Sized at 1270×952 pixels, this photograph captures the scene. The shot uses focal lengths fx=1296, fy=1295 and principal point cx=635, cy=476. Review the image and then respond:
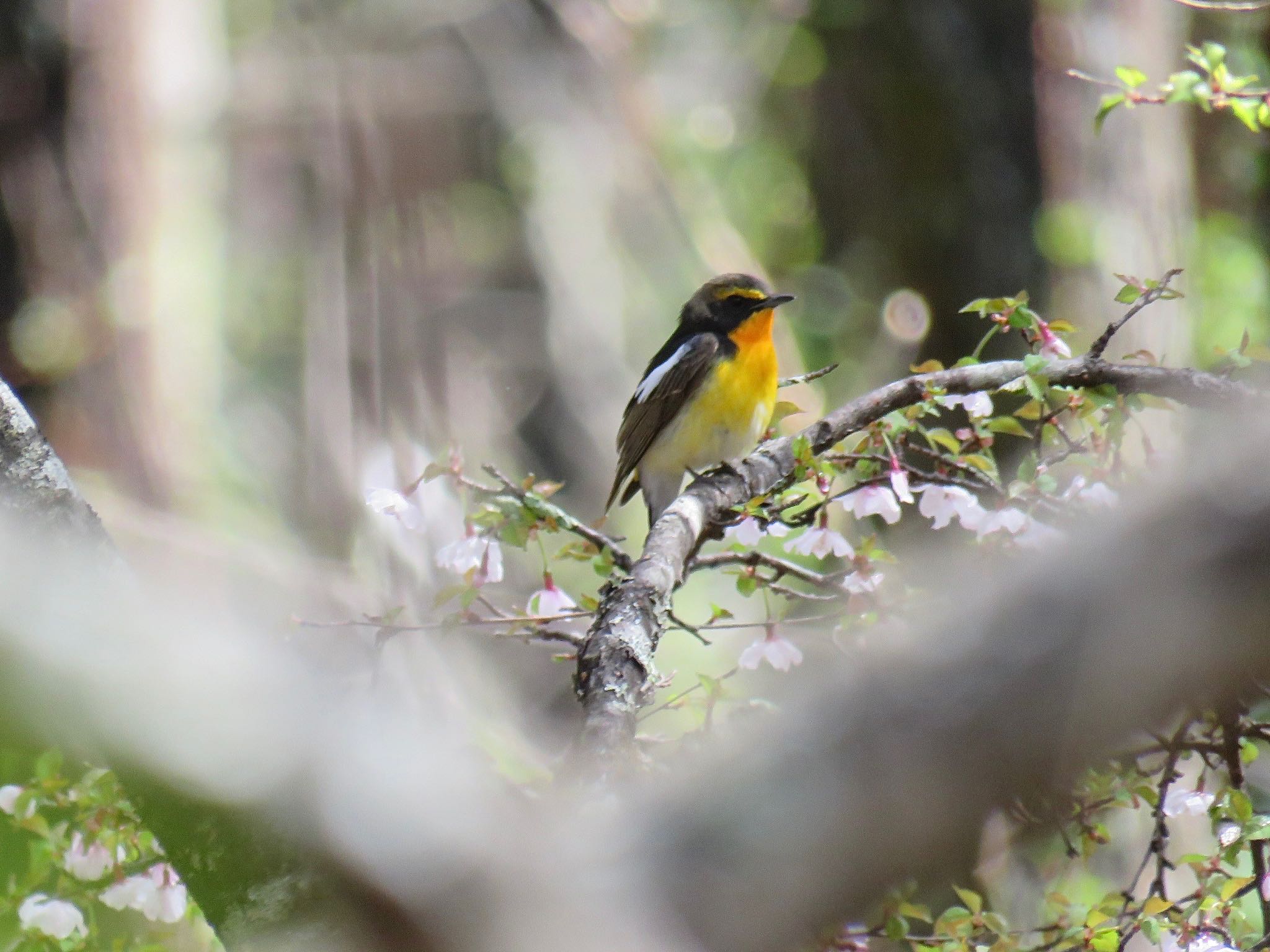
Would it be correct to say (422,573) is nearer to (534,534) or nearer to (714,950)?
(534,534)

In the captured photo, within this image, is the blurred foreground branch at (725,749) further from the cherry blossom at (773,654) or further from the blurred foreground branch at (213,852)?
the cherry blossom at (773,654)

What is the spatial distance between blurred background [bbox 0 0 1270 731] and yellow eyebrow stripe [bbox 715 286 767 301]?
1485 millimetres

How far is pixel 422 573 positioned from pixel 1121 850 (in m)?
3.75

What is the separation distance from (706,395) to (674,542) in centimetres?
190

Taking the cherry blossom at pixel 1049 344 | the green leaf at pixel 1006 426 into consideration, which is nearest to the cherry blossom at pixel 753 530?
the green leaf at pixel 1006 426

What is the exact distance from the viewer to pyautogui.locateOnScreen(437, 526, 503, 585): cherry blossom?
293cm

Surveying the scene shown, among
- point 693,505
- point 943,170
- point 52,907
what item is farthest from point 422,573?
point 52,907

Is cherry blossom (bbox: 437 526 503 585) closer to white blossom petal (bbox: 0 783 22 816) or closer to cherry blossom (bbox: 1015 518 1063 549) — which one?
white blossom petal (bbox: 0 783 22 816)

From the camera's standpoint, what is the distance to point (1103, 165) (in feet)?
22.1

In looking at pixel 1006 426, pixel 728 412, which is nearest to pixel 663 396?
pixel 728 412

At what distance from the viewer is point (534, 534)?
2865 millimetres

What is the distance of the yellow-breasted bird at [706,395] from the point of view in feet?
15.5

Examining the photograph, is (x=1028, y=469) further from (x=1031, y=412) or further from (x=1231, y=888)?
(x=1231, y=888)

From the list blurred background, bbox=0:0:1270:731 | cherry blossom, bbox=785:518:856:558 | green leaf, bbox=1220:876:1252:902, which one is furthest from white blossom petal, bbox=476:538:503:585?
blurred background, bbox=0:0:1270:731
